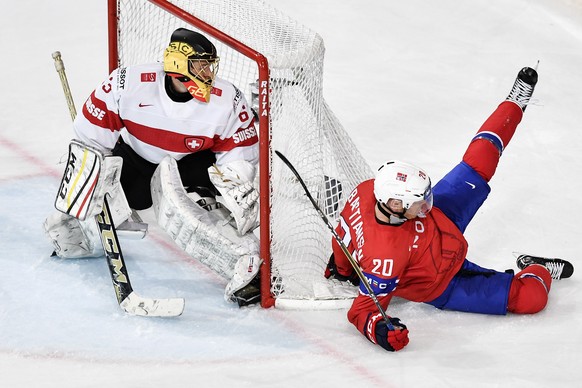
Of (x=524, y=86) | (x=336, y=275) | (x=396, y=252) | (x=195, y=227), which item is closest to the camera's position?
(x=396, y=252)

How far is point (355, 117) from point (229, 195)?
1577 mm

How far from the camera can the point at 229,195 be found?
3309 millimetres

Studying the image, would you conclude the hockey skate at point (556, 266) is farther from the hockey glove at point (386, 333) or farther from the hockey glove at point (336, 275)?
the hockey glove at point (386, 333)

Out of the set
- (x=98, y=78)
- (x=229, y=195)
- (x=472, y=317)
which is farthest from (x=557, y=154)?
(x=98, y=78)

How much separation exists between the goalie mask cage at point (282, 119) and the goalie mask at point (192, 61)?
1.8 inches

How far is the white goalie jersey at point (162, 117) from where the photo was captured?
337 cm

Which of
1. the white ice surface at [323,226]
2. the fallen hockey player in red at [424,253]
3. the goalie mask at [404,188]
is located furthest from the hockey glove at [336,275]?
the goalie mask at [404,188]

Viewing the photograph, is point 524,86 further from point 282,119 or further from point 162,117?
point 162,117

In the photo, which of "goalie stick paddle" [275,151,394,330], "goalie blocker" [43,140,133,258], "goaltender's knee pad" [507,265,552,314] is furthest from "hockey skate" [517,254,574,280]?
"goalie blocker" [43,140,133,258]

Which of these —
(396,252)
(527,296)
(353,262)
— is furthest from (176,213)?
(527,296)

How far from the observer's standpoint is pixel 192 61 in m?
3.25

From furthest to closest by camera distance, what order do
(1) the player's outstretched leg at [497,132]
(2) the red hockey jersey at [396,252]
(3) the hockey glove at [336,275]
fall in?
(1) the player's outstretched leg at [497,132] → (3) the hockey glove at [336,275] → (2) the red hockey jersey at [396,252]

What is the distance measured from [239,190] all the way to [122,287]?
19.0 inches

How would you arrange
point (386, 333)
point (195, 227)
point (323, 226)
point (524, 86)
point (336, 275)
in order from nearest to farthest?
point (386, 333) < point (195, 227) < point (336, 275) < point (323, 226) < point (524, 86)
